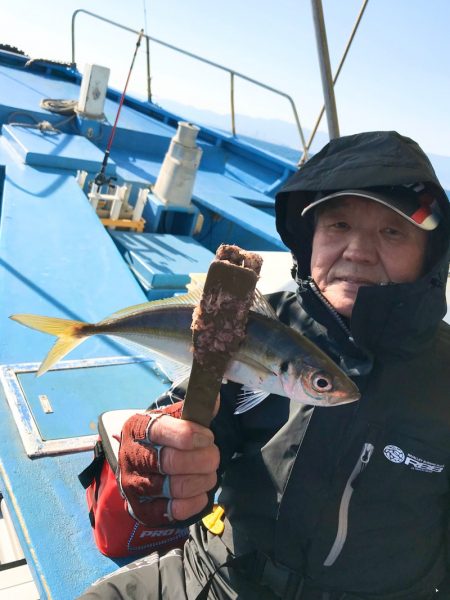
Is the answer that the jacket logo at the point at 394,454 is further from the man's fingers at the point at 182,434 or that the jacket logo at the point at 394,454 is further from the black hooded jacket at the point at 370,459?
the man's fingers at the point at 182,434

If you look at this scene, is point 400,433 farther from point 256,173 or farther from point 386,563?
point 256,173

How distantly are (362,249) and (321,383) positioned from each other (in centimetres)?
75

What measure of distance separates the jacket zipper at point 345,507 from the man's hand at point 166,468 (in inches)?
21.4

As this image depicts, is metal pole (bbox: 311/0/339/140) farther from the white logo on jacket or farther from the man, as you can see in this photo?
the white logo on jacket

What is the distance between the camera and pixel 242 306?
49.2 inches

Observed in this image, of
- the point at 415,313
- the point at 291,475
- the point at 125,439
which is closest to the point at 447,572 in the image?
the point at 291,475

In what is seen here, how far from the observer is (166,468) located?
1496 millimetres

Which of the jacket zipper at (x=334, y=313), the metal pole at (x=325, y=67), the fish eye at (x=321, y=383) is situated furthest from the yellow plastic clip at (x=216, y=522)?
the metal pole at (x=325, y=67)

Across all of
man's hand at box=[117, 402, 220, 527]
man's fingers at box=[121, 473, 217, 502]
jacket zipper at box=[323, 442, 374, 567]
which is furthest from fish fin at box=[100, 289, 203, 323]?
jacket zipper at box=[323, 442, 374, 567]

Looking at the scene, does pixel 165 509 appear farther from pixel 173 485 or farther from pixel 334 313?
pixel 334 313

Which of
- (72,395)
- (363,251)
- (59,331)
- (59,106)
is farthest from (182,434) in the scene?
(59,106)

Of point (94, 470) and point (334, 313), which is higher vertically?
point (334, 313)

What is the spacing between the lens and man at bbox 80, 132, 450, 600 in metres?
1.78

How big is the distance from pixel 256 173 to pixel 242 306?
10.2 meters
